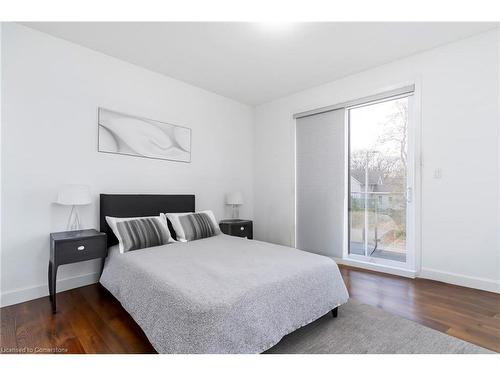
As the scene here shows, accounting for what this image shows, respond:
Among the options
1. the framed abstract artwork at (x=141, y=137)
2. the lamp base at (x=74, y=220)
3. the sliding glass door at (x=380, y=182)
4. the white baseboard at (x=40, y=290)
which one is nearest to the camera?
the white baseboard at (x=40, y=290)

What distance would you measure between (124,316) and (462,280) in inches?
131

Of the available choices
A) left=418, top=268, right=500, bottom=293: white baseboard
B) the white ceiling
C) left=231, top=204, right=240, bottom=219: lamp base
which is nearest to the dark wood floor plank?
the white ceiling

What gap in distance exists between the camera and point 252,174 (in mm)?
4770

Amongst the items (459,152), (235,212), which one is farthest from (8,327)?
(459,152)

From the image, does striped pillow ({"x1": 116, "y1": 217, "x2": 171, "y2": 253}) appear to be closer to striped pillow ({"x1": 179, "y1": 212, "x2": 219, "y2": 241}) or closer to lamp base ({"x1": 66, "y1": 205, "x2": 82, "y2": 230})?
striped pillow ({"x1": 179, "y1": 212, "x2": 219, "y2": 241})

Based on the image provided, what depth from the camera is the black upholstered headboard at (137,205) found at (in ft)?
9.15

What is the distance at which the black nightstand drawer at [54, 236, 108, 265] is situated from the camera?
219cm

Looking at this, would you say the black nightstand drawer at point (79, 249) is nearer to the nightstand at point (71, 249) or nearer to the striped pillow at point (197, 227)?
the nightstand at point (71, 249)

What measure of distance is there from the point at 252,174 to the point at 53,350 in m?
3.65

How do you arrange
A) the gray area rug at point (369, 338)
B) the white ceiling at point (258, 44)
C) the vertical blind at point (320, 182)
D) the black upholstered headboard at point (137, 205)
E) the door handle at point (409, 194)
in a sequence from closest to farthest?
the gray area rug at point (369, 338) < the white ceiling at point (258, 44) < the black upholstered headboard at point (137, 205) < the door handle at point (409, 194) < the vertical blind at point (320, 182)

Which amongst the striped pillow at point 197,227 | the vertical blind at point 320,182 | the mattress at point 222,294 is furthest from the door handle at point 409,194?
the striped pillow at point 197,227

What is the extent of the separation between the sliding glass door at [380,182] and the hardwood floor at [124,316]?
61cm
